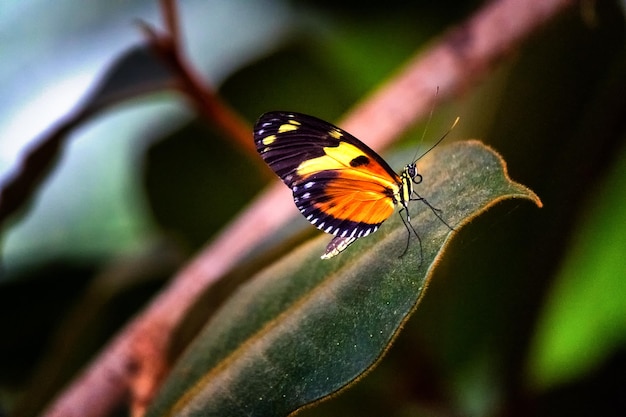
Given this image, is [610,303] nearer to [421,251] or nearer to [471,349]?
[471,349]

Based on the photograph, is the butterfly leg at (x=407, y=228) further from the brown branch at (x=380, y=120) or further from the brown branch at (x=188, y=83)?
the brown branch at (x=188, y=83)

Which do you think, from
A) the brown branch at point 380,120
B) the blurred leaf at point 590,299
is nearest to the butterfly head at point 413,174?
the brown branch at point 380,120

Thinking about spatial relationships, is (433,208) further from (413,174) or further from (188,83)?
(188,83)

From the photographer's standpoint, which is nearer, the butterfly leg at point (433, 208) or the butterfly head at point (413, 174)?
the butterfly leg at point (433, 208)

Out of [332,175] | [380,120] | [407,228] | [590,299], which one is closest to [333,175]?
[332,175]

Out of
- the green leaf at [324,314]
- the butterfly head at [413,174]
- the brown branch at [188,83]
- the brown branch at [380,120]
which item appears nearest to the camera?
the green leaf at [324,314]

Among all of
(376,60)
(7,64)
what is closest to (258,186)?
(376,60)

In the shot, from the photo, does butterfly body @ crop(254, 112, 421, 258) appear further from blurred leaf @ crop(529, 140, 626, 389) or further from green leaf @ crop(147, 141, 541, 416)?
blurred leaf @ crop(529, 140, 626, 389)
